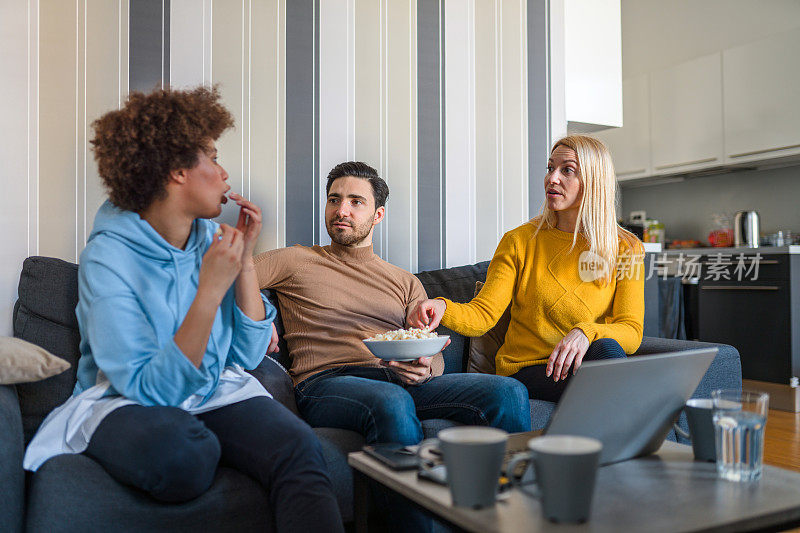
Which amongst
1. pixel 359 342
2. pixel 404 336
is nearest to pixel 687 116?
pixel 359 342

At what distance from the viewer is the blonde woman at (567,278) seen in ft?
6.82

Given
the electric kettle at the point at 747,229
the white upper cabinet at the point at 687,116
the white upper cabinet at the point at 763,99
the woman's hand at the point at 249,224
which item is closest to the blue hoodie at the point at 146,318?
the woman's hand at the point at 249,224

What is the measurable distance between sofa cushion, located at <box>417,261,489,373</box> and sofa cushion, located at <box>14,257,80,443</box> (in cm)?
113

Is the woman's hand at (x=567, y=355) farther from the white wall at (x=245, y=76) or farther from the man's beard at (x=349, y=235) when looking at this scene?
the white wall at (x=245, y=76)

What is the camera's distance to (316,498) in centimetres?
120

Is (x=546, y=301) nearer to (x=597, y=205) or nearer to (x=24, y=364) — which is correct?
(x=597, y=205)

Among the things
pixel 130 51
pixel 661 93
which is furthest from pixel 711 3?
pixel 130 51

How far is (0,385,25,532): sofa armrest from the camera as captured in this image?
1201 millimetres

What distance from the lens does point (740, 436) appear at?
0.99 meters

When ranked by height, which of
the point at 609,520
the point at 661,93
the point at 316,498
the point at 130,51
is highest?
the point at 661,93

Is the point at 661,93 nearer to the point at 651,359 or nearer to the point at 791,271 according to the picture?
the point at 791,271

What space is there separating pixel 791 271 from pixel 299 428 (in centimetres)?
376

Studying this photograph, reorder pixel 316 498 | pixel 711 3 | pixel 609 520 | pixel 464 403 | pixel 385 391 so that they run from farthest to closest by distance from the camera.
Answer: pixel 711 3 < pixel 464 403 < pixel 385 391 < pixel 316 498 < pixel 609 520

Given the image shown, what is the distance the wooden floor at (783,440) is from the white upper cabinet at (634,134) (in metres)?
2.34
